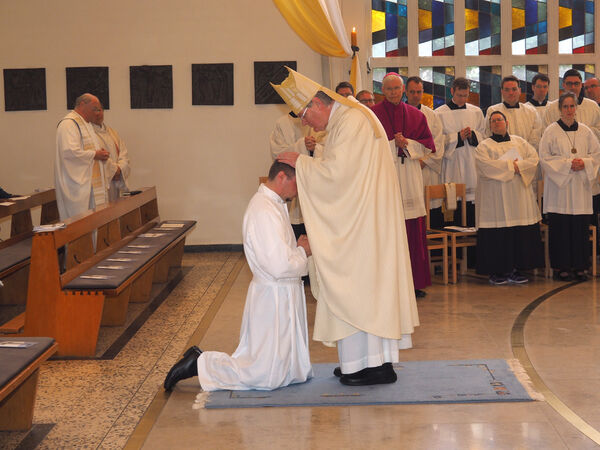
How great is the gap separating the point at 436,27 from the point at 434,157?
3.13 meters

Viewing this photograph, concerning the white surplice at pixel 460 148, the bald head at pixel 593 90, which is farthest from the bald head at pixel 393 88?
the bald head at pixel 593 90

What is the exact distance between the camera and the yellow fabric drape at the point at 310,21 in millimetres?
9133

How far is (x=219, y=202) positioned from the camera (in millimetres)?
11289

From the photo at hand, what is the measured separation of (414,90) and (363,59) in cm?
208

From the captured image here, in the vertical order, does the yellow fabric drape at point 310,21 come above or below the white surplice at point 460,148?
above

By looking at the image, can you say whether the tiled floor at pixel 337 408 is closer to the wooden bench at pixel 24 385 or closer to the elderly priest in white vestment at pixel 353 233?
the wooden bench at pixel 24 385

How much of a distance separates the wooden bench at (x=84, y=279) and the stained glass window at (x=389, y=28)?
4944 mm

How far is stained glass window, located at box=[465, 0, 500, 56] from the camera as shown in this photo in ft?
38.9

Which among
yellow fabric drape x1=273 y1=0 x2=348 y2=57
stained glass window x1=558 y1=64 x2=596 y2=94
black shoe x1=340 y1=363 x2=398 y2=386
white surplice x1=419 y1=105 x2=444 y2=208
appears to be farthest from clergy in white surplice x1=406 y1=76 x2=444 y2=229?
black shoe x1=340 y1=363 x2=398 y2=386

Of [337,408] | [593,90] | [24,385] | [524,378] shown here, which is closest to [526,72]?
[593,90]

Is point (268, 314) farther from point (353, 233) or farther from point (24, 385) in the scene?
point (24, 385)

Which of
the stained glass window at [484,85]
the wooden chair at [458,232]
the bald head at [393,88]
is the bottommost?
the wooden chair at [458,232]

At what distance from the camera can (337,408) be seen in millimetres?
4738

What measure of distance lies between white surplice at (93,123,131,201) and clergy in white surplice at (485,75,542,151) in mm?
4192
